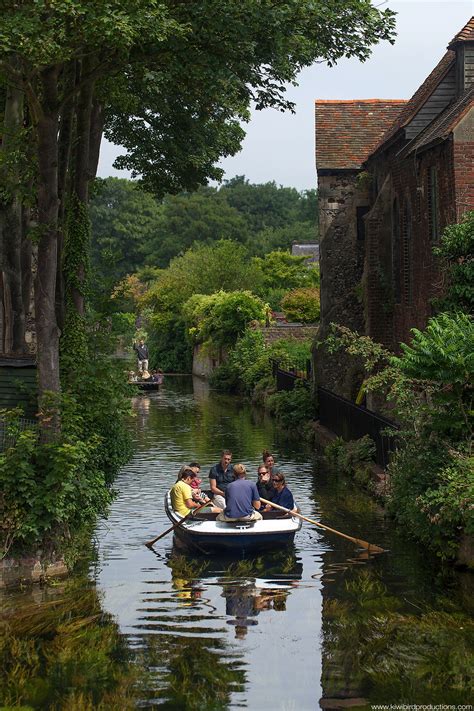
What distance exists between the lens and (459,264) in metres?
22.8

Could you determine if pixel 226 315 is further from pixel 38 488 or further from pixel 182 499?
pixel 38 488

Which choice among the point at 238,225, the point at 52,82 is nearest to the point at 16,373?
the point at 52,82

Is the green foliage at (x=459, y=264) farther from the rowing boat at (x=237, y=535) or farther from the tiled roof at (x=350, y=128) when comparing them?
the tiled roof at (x=350, y=128)

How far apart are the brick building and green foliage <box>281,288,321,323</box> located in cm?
2157

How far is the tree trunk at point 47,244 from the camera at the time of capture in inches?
688

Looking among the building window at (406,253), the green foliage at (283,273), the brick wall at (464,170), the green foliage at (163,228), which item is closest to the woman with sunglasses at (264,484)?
the brick wall at (464,170)

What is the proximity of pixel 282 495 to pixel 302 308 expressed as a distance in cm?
3885

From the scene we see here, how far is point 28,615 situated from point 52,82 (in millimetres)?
8299

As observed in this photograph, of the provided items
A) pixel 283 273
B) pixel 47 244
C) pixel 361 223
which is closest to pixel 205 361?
pixel 283 273

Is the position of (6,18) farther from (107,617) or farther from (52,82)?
(107,617)

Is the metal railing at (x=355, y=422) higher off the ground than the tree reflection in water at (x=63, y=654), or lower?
higher

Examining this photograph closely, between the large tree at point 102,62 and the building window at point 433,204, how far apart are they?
21.6 ft

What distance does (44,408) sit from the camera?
17078 mm

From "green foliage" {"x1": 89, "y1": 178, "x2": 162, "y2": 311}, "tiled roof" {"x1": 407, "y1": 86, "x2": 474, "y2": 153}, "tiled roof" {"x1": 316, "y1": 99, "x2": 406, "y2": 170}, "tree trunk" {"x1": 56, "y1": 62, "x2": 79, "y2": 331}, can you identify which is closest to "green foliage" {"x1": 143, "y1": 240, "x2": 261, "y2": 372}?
"tiled roof" {"x1": 316, "y1": 99, "x2": 406, "y2": 170}
